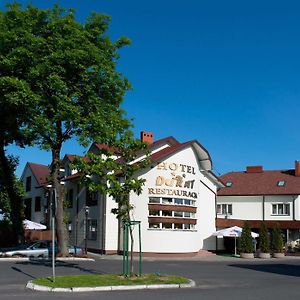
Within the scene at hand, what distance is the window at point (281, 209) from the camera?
55.8m

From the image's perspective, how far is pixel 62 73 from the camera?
99.8ft

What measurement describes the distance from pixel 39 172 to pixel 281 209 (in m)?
25.7

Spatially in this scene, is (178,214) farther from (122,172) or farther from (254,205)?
(122,172)

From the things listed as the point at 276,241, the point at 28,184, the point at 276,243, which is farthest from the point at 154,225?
the point at 28,184

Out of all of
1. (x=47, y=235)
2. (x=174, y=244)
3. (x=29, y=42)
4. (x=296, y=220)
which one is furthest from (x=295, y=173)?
(x=29, y=42)

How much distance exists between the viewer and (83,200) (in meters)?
45.2

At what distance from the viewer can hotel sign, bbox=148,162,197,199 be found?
40.2 metres

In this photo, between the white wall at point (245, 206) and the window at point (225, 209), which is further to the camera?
the window at point (225, 209)

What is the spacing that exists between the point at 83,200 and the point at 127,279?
2674cm

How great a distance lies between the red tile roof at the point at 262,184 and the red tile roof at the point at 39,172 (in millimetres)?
19062

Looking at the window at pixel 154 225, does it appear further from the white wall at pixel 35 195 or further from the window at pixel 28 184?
the window at pixel 28 184

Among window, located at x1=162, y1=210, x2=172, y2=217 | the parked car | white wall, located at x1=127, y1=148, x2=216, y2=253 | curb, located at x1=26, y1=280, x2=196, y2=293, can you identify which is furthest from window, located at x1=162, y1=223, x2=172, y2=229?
curb, located at x1=26, y1=280, x2=196, y2=293

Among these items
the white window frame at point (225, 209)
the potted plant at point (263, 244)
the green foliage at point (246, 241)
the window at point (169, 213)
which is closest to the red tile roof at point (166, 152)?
the window at point (169, 213)

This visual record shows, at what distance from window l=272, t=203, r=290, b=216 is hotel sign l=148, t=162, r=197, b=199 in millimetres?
17000
